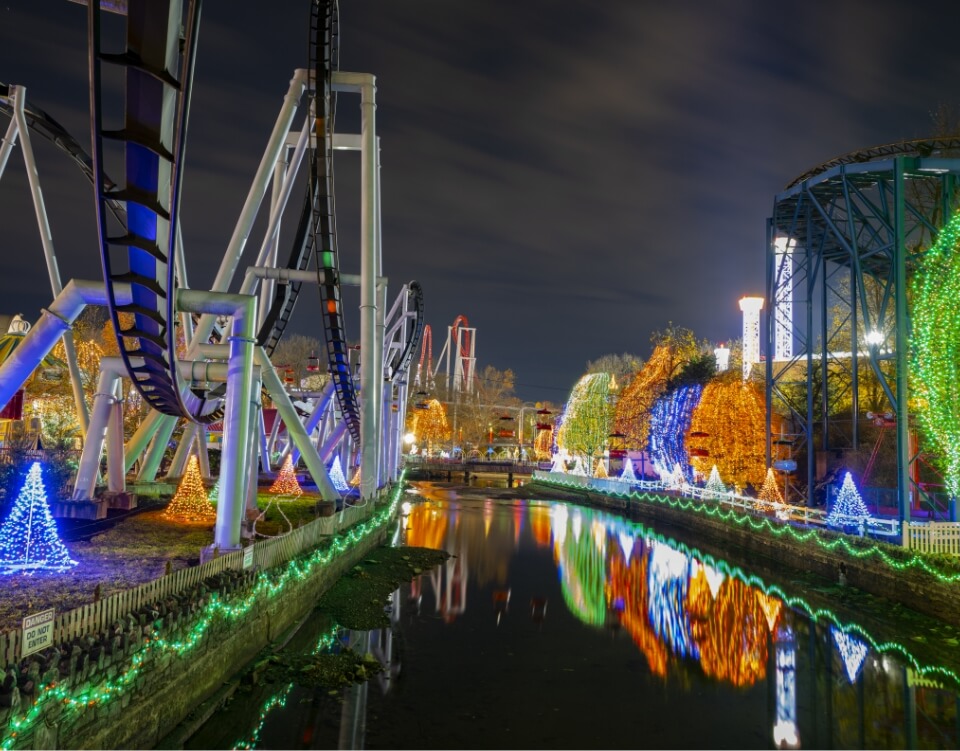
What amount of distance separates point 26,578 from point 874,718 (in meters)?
14.2

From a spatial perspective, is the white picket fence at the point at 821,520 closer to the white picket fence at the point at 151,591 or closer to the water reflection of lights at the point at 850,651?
the water reflection of lights at the point at 850,651

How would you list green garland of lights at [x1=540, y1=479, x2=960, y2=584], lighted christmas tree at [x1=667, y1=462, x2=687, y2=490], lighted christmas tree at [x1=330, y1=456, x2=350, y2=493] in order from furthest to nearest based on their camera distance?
lighted christmas tree at [x1=667, y1=462, x2=687, y2=490]
lighted christmas tree at [x1=330, y1=456, x2=350, y2=493]
green garland of lights at [x1=540, y1=479, x2=960, y2=584]

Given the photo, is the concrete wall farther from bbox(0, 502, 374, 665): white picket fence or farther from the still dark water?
the still dark water

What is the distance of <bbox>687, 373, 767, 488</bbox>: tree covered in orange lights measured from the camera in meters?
38.2

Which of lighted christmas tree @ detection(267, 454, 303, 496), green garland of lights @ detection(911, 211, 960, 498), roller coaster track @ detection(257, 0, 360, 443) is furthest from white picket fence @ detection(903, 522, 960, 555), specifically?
lighted christmas tree @ detection(267, 454, 303, 496)

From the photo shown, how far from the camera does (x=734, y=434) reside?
38469 millimetres

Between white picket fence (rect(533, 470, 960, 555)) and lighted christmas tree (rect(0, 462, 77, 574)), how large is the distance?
62.5 feet

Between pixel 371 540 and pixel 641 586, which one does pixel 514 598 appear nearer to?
pixel 641 586

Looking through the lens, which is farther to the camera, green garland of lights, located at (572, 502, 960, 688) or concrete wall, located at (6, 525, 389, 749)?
green garland of lights, located at (572, 502, 960, 688)

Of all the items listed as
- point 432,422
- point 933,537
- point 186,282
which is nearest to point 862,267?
point 933,537

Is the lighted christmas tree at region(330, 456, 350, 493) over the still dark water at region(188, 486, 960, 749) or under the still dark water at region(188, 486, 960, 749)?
over

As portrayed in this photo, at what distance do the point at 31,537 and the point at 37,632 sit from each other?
28.5 feet

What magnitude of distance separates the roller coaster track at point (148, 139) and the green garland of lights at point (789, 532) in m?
17.0

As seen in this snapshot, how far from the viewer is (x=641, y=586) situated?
2238cm
